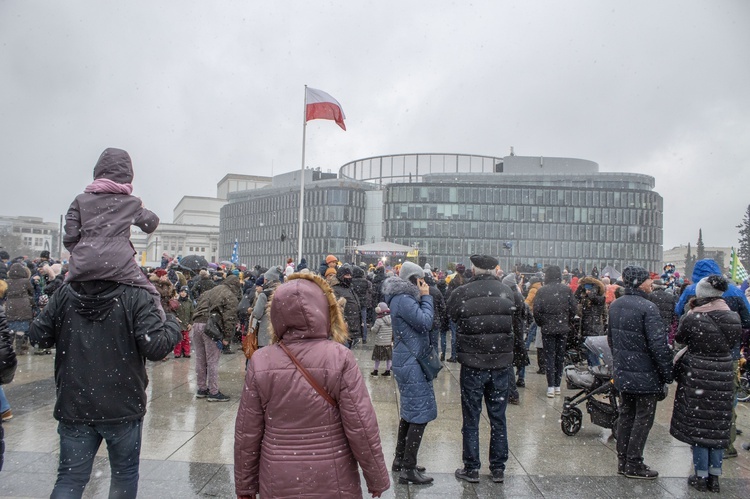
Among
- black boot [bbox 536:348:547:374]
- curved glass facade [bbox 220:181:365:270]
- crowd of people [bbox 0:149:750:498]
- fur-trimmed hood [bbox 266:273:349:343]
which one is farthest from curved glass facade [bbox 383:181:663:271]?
fur-trimmed hood [bbox 266:273:349:343]

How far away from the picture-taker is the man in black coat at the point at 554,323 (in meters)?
8.30

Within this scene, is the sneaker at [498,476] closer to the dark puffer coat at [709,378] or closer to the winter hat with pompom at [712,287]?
the dark puffer coat at [709,378]

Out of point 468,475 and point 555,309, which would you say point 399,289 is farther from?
point 555,309

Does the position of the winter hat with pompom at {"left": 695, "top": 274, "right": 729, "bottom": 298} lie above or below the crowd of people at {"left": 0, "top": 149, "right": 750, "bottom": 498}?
above

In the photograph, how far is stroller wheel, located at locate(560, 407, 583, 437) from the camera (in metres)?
6.24

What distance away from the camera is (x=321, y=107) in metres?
20.5

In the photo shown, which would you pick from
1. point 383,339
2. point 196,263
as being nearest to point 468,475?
point 383,339

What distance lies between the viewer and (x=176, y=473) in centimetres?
481

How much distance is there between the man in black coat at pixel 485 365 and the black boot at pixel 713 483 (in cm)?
173

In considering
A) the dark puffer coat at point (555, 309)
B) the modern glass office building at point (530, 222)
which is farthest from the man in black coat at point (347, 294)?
the modern glass office building at point (530, 222)

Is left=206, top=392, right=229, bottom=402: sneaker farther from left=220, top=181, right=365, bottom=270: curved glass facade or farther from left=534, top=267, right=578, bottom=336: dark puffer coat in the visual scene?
left=220, top=181, right=365, bottom=270: curved glass facade

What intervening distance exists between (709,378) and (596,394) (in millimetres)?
1626

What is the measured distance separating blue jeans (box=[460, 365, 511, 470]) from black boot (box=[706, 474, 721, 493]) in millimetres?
1735

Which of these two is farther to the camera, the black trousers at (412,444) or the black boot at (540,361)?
the black boot at (540,361)
